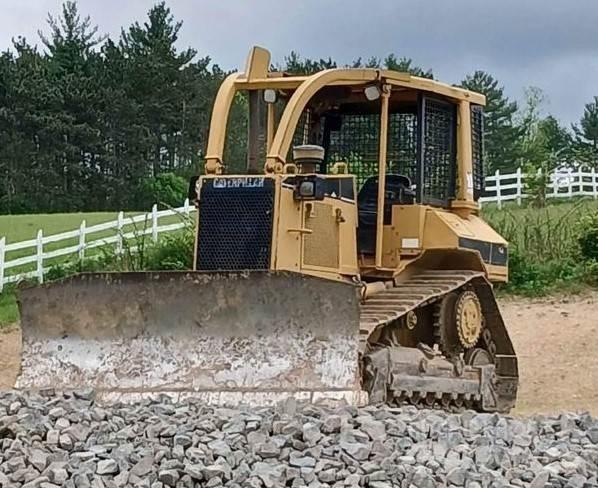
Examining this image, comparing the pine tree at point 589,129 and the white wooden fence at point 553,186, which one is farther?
the pine tree at point 589,129

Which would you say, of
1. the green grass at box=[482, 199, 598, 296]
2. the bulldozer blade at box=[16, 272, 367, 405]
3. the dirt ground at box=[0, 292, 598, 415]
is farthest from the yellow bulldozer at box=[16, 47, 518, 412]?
the green grass at box=[482, 199, 598, 296]

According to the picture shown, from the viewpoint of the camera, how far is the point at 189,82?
2082 inches

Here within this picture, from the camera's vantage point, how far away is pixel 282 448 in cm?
639

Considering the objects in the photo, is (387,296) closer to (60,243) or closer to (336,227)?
(336,227)

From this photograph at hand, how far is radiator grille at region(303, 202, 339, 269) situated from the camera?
29.2 feet

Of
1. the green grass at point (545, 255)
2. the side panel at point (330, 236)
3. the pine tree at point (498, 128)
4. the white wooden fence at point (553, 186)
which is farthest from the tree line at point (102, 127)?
the side panel at point (330, 236)

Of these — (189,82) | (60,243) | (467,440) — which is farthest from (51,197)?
(467,440)

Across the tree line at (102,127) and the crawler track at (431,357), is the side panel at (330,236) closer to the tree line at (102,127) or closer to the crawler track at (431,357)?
the crawler track at (431,357)

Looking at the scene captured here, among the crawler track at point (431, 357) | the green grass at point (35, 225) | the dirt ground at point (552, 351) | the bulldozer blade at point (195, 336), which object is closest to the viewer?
the bulldozer blade at point (195, 336)

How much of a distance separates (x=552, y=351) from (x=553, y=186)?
1635 centimetres

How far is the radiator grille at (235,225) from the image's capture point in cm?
869

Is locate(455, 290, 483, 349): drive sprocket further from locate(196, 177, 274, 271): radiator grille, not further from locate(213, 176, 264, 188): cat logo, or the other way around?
locate(213, 176, 264, 188): cat logo

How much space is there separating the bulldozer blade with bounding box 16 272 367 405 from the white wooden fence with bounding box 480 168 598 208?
824 inches

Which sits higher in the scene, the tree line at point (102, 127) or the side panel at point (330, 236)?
the tree line at point (102, 127)
